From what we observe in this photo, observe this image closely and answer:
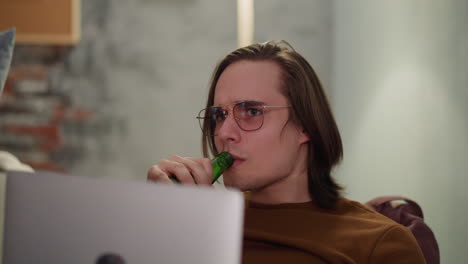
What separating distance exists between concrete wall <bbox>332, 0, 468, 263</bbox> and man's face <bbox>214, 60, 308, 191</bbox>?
0.71 meters

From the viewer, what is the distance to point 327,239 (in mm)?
1169

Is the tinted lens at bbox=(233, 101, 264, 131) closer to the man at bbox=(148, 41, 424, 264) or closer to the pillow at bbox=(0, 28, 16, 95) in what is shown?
the man at bbox=(148, 41, 424, 264)

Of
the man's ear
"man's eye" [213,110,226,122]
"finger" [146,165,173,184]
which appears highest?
"man's eye" [213,110,226,122]

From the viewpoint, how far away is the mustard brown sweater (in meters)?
1.13

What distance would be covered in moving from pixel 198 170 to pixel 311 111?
39 centimetres

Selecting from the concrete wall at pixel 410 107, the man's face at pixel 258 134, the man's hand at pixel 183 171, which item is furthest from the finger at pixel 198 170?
the concrete wall at pixel 410 107

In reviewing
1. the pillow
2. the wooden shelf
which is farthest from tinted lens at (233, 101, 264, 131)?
the wooden shelf

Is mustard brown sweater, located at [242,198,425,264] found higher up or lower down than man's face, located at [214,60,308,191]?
lower down

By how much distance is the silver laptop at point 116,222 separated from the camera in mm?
557

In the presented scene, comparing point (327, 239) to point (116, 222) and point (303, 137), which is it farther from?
point (116, 222)

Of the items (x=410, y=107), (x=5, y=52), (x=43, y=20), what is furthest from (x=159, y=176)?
(x=43, y=20)

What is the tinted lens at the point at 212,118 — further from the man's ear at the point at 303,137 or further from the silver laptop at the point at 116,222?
the silver laptop at the point at 116,222

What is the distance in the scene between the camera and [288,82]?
1363 millimetres

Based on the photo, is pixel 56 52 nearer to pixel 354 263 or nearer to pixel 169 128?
pixel 169 128
